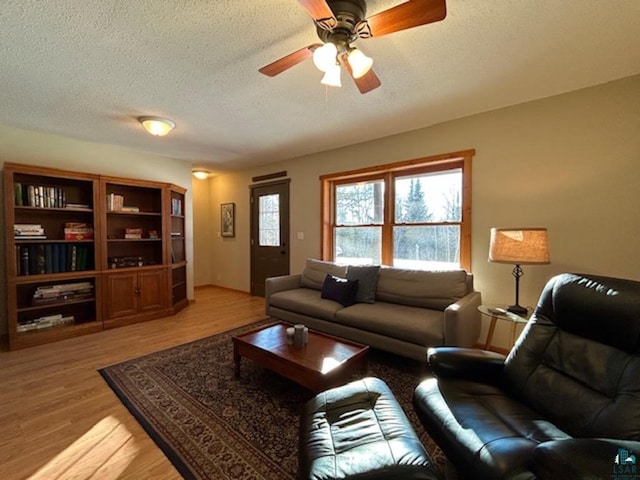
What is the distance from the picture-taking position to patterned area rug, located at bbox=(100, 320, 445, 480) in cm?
160

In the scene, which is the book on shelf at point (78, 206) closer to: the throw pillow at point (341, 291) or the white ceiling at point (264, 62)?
the white ceiling at point (264, 62)

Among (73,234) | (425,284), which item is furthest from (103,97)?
(425,284)

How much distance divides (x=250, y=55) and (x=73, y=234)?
3234 mm

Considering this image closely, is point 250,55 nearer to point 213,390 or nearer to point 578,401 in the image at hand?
point 213,390

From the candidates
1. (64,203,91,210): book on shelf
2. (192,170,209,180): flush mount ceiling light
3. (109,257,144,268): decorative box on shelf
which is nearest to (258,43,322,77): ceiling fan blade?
(64,203,91,210): book on shelf

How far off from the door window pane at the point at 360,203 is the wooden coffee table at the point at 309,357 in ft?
6.76

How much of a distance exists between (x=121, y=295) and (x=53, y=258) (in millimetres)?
836

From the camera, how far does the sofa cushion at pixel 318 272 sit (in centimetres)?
375

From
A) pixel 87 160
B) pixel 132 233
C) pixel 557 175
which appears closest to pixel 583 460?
pixel 557 175

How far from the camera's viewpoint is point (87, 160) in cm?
397

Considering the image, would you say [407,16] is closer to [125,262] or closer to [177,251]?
[125,262]

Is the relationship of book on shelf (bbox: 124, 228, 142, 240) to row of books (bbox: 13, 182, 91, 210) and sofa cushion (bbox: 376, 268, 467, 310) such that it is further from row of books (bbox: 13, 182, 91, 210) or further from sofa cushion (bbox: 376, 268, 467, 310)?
sofa cushion (bbox: 376, 268, 467, 310)

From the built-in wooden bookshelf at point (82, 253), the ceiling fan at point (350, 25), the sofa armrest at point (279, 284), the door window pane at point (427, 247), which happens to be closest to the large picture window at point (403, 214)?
the door window pane at point (427, 247)

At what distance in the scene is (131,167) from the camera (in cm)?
437
